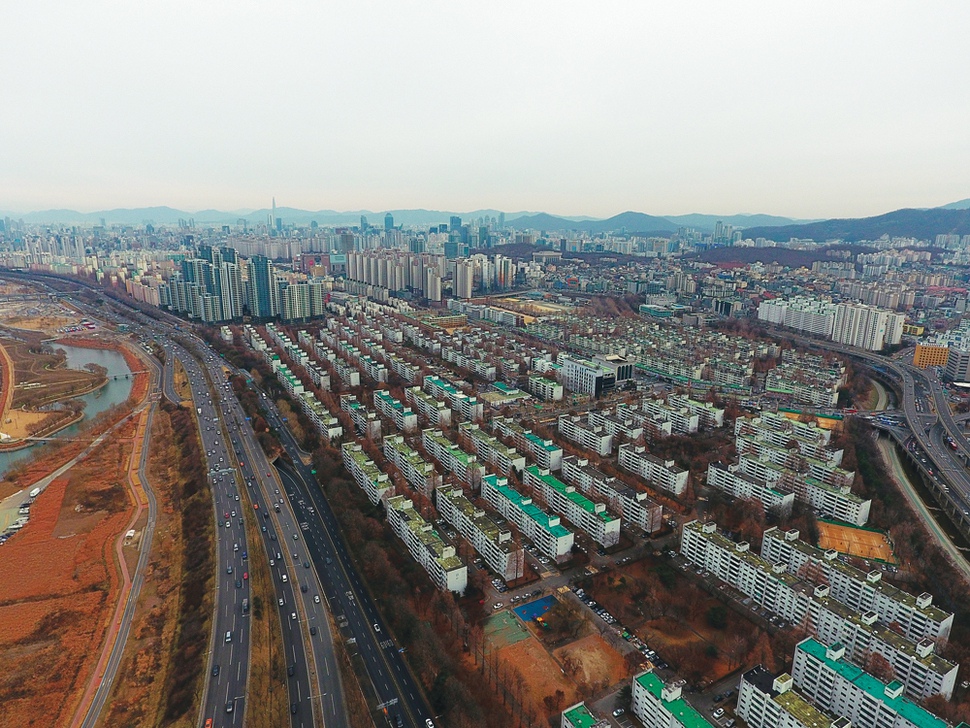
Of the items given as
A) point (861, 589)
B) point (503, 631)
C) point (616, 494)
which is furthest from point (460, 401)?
point (861, 589)

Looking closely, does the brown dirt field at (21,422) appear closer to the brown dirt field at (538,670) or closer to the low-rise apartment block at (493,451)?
the low-rise apartment block at (493,451)

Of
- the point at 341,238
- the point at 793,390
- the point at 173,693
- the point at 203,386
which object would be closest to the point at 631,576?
the point at 173,693

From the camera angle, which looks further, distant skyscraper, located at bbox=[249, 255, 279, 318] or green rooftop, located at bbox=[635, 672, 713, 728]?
distant skyscraper, located at bbox=[249, 255, 279, 318]

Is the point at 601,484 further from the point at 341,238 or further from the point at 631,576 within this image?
the point at 341,238

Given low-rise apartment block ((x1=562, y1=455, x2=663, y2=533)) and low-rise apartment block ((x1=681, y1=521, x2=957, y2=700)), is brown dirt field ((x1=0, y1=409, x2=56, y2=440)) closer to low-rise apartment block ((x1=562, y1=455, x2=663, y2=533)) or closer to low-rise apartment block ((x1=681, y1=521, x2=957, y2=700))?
low-rise apartment block ((x1=562, y1=455, x2=663, y2=533))

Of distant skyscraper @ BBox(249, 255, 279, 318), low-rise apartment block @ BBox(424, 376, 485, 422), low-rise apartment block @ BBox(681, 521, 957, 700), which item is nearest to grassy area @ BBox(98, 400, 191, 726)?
low-rise apartment block @ BBox(424, 376, 485, 422)

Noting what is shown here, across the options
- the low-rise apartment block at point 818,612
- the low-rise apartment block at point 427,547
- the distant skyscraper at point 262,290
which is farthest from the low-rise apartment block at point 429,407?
the distant skyscraper at point 262,290
